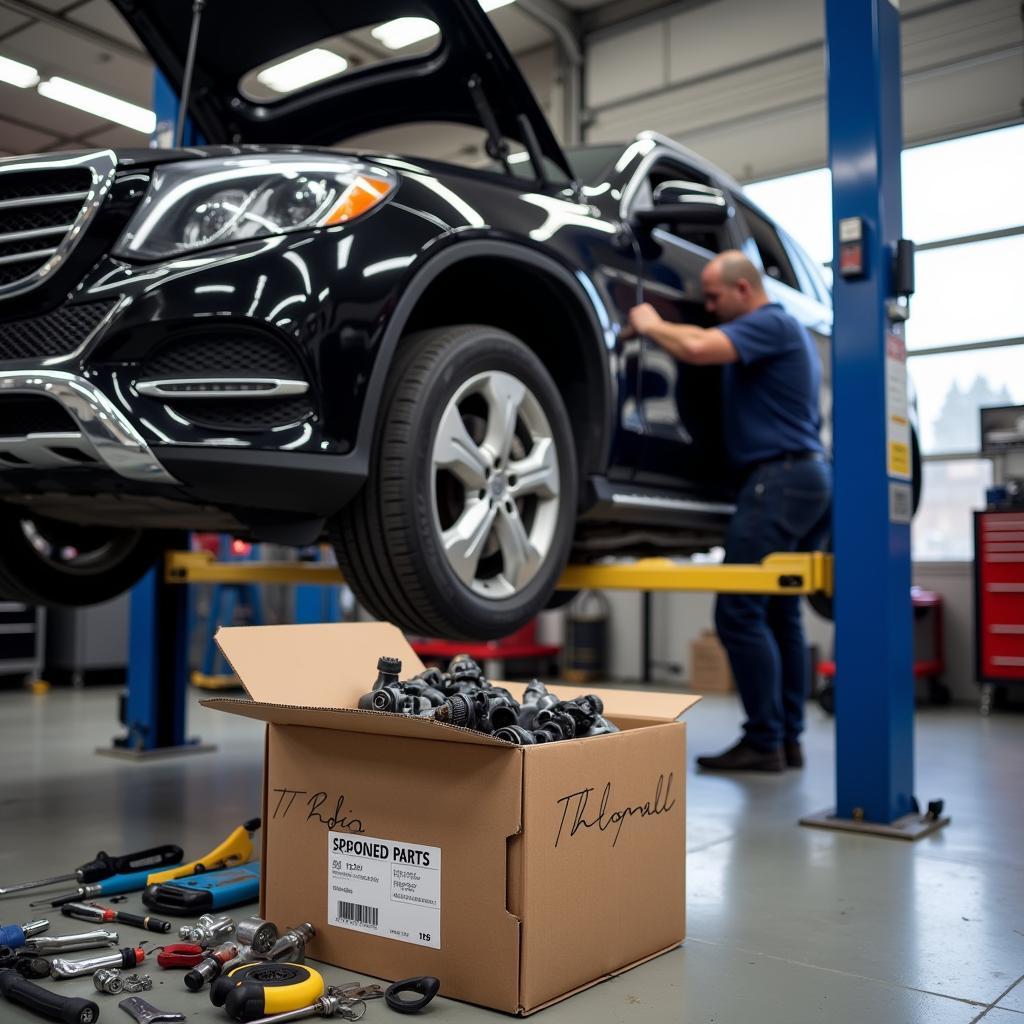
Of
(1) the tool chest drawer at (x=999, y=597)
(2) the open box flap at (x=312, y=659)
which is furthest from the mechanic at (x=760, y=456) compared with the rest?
(1) the tool chest drawer at (x=999, y=597)

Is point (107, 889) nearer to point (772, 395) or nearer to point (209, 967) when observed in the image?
point (209, 967)

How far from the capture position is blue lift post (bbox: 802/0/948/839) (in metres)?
2.64

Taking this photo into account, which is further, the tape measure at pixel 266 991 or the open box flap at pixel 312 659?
the open box flap at pixel 312 659

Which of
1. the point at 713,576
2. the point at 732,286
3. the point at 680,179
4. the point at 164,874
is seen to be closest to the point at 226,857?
the point at 164,874

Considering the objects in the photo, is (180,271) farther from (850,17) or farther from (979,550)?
(979,550)

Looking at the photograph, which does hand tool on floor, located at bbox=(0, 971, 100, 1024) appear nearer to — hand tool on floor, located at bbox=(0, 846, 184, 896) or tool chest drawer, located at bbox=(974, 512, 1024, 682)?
hand tool on floor, located at bbox=(0, 846, 184, 896)

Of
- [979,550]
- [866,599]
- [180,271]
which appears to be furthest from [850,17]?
[979,550]

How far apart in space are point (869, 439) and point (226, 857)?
69.2 inches

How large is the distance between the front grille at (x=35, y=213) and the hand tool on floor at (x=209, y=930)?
1.23m

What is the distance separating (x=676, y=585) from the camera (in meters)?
2.86

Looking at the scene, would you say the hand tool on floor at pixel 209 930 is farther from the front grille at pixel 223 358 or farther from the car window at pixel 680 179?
the car window at pixel 680 179

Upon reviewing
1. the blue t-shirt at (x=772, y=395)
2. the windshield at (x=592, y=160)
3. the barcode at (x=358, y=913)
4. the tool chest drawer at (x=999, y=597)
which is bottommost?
the barcode at (x=358, y=913)

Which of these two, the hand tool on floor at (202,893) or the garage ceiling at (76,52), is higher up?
the garage ceiling at (76,52)

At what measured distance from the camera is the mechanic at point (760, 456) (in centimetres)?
336
